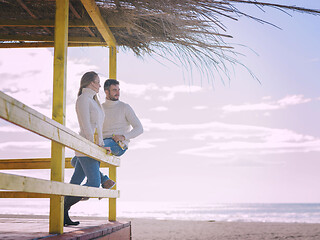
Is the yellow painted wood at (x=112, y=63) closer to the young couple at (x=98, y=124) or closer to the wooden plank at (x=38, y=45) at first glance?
the wooden plank at (x=38, y=45)

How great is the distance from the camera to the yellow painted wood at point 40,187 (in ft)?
8.00

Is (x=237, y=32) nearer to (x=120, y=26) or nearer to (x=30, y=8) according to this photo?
(x=120, y=26)

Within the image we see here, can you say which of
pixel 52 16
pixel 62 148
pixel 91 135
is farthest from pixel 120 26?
pixel 62 148

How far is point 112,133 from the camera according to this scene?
5141 millimetres

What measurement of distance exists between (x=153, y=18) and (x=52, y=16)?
1.27 metres

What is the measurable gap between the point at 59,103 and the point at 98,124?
2.34 ft

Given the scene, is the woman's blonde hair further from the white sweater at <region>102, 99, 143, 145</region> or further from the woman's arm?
the white sweater at <region>102, 99, 143, 145</region>

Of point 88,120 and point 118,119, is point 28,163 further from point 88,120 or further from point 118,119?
point 88,120

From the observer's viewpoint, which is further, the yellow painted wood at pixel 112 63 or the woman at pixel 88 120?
the yellow painted wood at pixel 112 63

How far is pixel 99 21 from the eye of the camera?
518 cm

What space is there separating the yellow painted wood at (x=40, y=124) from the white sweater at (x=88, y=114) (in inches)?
8.3

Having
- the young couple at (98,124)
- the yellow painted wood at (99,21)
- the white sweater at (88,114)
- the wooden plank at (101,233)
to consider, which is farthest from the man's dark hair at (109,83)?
the wooden plank at (101,233)

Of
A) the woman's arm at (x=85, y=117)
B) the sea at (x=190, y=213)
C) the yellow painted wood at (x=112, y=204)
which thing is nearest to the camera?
the woman's arm at (x=85, y=117)

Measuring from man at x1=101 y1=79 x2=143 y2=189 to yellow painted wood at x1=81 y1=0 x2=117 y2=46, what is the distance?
0.74 metres
